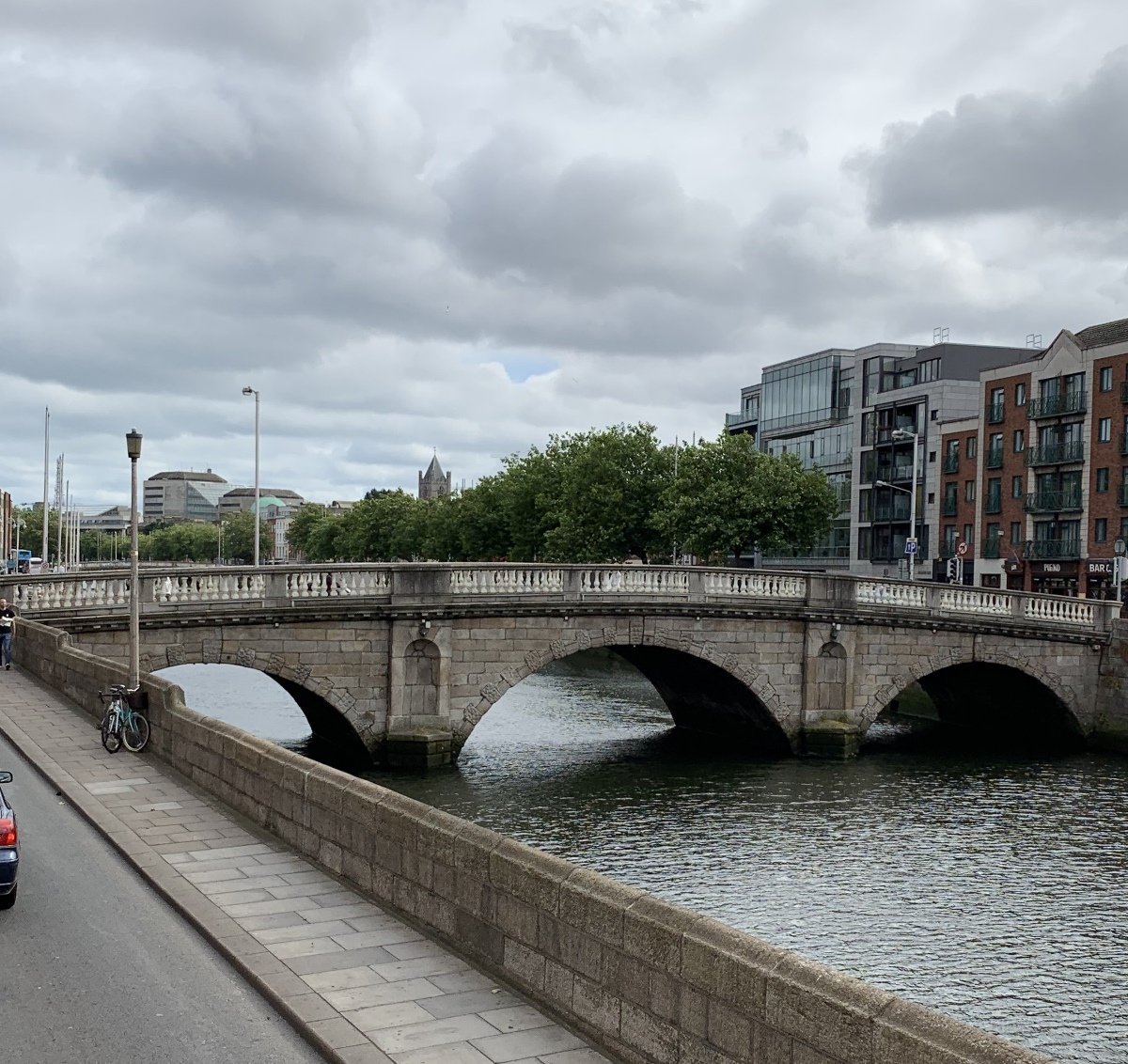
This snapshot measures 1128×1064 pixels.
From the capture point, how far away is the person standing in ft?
101

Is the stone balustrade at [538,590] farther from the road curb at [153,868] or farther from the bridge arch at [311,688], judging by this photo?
the road curb at [153,868]

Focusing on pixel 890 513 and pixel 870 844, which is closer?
pixel 870 844

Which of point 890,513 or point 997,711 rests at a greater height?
point 890,513

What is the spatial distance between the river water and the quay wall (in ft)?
36.9

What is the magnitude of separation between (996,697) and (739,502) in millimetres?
26340

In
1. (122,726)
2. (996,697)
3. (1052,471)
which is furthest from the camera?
(1052,471)

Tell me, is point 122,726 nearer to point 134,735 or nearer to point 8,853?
point 134,735

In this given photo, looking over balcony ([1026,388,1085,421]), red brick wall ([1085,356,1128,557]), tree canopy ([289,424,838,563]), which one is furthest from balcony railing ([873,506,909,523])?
red brick wall ([1085,356,1128,557])

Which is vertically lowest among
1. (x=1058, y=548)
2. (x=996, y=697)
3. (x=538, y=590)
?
(x=996, y=697)


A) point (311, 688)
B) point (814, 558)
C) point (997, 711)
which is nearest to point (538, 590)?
point (311, 688)

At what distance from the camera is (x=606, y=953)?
340 inches

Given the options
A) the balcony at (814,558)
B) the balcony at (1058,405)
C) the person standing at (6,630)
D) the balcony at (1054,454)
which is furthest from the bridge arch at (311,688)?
the balcony at (814,558)

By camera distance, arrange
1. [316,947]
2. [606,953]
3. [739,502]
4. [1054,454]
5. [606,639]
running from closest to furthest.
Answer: [606,953] → [316,947] → [606,639] → [1054,454] → [739,502]

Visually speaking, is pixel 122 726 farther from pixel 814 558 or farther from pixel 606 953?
pixel 814 558
